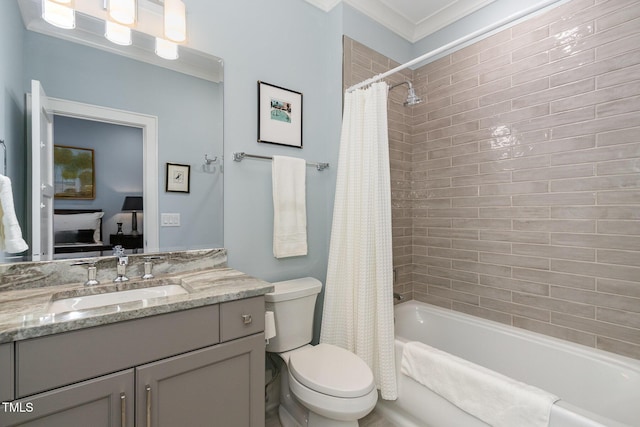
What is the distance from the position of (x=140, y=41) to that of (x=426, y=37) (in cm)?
220

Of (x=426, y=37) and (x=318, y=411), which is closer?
(x=318, y=411)

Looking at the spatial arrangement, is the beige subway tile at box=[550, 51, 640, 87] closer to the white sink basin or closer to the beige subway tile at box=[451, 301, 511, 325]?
the beige subway tile at box=[451, 301, 511, 325]

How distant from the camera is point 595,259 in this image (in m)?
1.71

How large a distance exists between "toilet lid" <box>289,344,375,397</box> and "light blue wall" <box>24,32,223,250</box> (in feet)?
2.66

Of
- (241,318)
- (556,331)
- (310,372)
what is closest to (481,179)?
(556,331)

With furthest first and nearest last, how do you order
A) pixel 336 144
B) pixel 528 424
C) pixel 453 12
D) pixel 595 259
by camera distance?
pixel 453 12, pixel 336 144, pixel 595 259, pixel 528 424

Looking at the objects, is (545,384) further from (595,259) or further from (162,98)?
(162,98)

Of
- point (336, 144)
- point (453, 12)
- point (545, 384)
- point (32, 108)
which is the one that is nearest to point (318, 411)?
point (545, 384)

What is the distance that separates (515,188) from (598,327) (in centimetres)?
91

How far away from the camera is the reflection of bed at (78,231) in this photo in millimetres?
1304

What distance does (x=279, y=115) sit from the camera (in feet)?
6.46

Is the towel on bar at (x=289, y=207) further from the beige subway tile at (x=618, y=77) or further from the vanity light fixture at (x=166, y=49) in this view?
the beige subway tile at (x=618, y=77)

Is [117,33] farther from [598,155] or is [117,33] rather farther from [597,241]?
[597,241]

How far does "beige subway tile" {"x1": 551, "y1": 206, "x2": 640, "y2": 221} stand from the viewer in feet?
5.24
